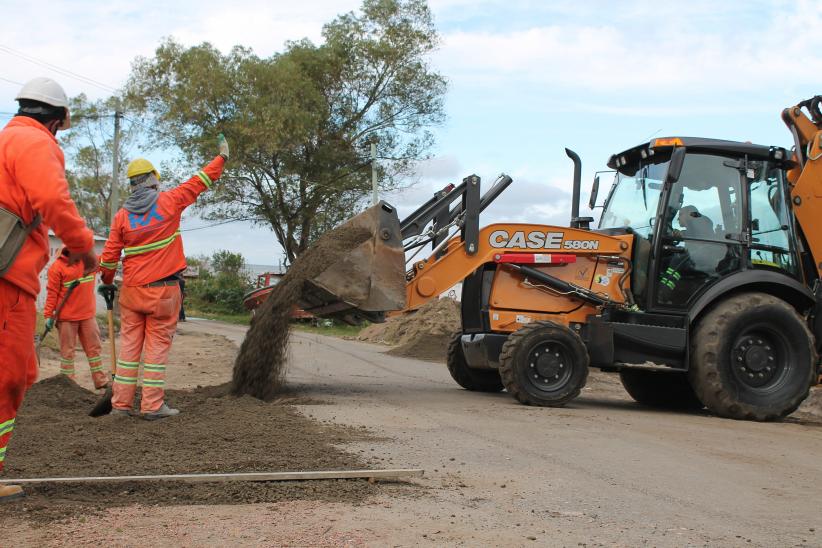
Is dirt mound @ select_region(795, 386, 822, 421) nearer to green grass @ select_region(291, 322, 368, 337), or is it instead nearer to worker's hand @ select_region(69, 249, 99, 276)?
worker's hand @ select_region(69, 249, 99, 276)

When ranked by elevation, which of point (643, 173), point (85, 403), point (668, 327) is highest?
point (643, 173)

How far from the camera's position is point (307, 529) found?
446 centimetres

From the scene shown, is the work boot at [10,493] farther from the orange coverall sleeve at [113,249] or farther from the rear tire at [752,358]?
the rear tire at [752,358]

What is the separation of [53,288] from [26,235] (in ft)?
19.2

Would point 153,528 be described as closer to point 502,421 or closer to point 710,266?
point 502,421

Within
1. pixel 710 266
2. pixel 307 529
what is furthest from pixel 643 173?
pixel 307 529

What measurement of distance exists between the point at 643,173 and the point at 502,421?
3767 mm

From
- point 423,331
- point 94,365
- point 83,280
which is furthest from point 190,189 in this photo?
point 423,331

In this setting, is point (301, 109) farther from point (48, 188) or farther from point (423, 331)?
point (48, 188)

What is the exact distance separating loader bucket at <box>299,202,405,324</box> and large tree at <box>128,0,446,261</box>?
25813 mm

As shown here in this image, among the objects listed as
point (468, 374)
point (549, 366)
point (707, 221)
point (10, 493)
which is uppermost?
point (707, 221)

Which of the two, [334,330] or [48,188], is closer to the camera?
[48,188]

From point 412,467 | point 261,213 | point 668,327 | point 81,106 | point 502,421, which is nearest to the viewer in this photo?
point 412,467

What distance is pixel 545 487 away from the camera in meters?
5.77
